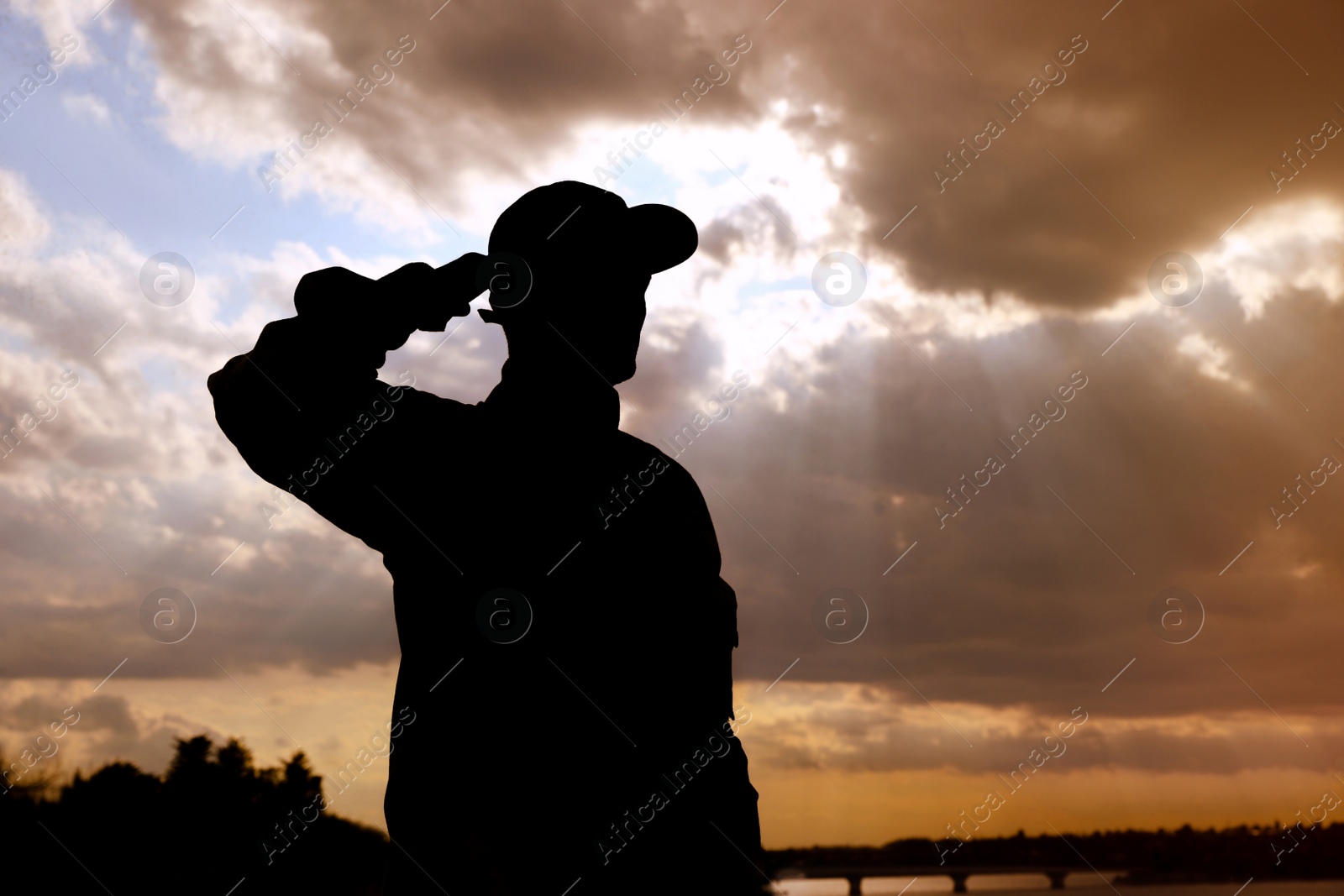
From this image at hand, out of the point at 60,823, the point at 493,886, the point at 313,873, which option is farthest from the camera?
the point at 313,873

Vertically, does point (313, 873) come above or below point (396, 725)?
above

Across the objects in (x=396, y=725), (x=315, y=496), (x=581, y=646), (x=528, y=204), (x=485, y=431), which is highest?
(x=528, y=204)

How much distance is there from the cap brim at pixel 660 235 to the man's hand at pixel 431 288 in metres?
0.55

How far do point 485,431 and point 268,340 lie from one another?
62 centimetres

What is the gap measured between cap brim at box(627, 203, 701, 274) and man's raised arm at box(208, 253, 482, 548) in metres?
0.54

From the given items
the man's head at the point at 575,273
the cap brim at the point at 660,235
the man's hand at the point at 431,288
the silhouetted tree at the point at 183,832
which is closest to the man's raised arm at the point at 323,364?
the man's hand at the point at 431,288

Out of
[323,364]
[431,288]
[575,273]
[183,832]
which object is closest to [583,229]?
[575,273]

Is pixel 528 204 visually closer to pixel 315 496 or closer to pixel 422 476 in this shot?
pixel 422 476

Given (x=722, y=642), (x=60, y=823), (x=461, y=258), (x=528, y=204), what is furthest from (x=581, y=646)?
(x=60, y=823)

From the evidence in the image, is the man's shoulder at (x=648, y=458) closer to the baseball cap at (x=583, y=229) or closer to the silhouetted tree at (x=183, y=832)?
the baseball cap at (x=583, y=229)

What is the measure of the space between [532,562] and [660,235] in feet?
3.32

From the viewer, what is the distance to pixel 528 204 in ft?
9.41

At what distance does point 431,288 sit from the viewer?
253 centimetres

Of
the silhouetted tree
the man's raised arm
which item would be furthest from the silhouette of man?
the silhouetted tree
